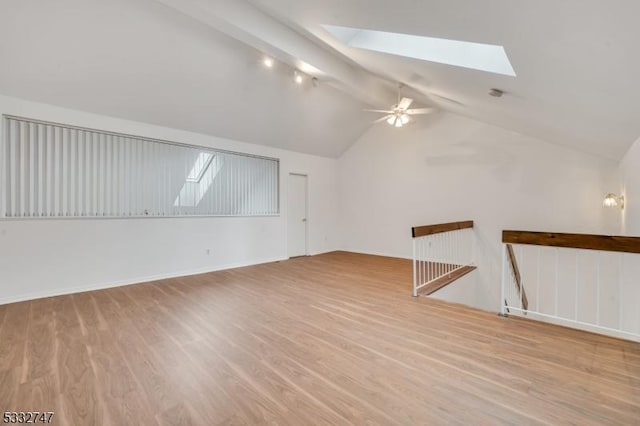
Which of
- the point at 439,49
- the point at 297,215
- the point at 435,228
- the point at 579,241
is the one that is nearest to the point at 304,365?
the point at 579,241

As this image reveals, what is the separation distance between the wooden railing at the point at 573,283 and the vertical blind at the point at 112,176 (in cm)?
498

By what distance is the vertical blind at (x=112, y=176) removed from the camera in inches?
144

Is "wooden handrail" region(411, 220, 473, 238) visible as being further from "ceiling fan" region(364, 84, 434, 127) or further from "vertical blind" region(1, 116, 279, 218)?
"vertical blind" region(1, 116, 279, 218)

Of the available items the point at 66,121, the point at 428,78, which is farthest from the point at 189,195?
the point at 428,78

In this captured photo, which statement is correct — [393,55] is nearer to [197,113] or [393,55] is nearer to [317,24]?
[317,24]

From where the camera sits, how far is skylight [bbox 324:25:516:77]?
7.70ft

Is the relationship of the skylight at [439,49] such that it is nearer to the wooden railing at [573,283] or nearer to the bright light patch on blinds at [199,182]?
the wooden railing at [573,283]

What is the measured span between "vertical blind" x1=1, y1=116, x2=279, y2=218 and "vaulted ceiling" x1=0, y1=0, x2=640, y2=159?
46 centimetres

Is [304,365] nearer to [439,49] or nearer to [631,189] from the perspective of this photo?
[439,49]

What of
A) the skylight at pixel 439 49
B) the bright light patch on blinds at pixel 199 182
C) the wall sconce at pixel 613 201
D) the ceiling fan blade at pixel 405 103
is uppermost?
the ceiling fan blade at pixel 405 103

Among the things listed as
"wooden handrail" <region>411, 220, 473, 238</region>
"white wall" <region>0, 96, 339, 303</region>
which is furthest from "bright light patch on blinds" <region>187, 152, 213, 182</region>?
"wooden handrail" <region>411, 220, 473, 238</region>

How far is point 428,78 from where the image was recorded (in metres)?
3.36

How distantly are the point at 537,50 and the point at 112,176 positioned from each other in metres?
5.44

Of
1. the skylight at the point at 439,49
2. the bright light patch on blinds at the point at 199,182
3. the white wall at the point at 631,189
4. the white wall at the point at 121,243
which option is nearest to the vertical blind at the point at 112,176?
the bright light patch on blinds at the point at 199,182
